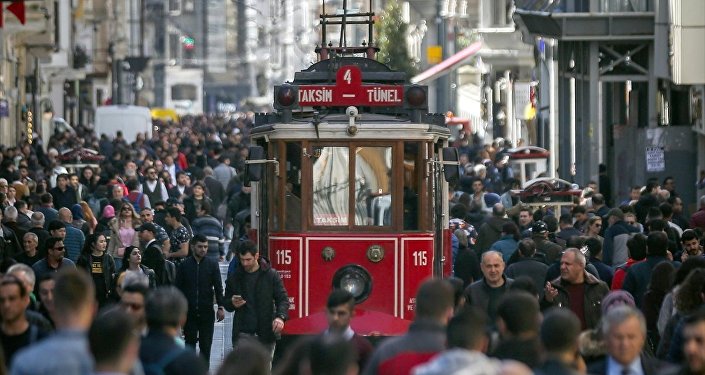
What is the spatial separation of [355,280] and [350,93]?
5.70 feet

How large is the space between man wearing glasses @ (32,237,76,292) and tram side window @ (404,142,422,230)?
9.63 ft

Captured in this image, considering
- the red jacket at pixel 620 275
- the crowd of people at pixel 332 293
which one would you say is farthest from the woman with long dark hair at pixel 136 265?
the red jacket at pixel 620 275

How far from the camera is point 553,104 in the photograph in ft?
139

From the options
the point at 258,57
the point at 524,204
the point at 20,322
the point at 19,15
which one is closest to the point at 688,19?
the point at 524,204

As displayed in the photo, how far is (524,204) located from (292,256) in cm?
725

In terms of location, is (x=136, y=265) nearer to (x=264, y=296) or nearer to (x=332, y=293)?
(x=264, y=296)

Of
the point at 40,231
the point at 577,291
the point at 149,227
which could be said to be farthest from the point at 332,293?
the point at 40,231

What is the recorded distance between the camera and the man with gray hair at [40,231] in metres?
17.7

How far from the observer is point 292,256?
16656 mm

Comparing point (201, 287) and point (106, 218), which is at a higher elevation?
point (106, 218)

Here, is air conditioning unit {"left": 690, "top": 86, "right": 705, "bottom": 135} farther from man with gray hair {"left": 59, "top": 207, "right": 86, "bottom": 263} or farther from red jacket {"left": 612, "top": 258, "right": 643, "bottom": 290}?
red jacket {"left": 612, "top": 258, "right": 643, "bottom": 290}

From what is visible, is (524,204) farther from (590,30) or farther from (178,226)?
(590,30)

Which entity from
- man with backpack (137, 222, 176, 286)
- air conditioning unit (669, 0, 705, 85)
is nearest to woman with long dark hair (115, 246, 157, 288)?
man with backpack (137, 222, 176, 286)

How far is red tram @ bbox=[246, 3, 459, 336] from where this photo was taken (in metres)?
16.6
